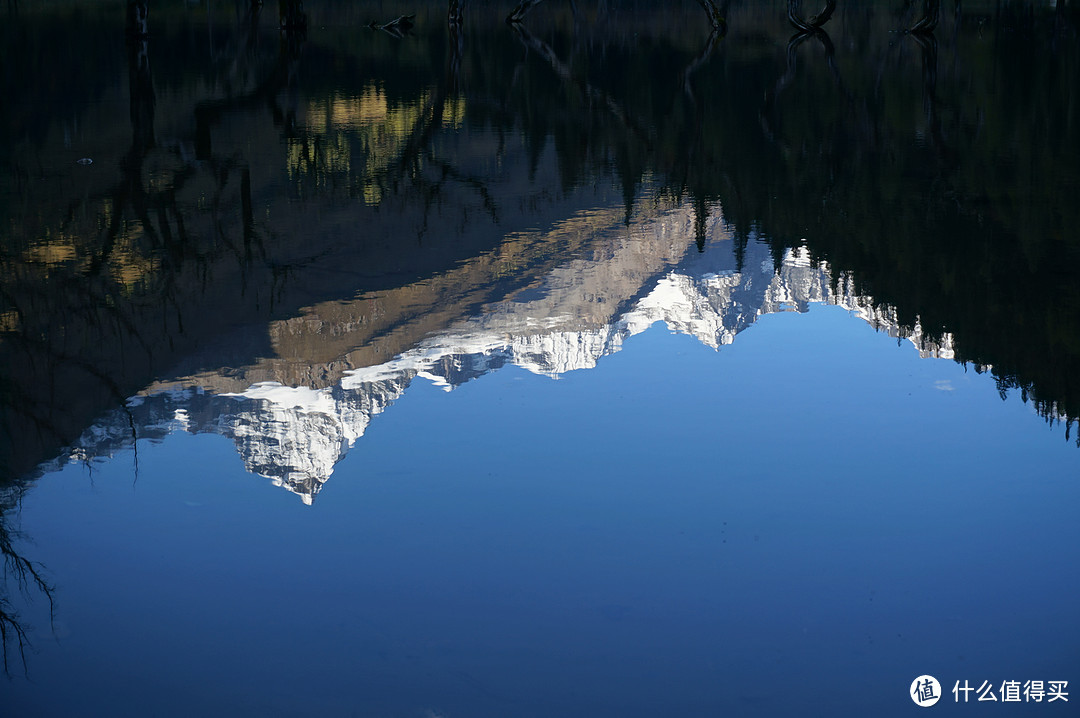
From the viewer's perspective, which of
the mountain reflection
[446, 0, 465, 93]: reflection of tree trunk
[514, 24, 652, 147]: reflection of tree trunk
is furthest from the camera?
[446, 0, 465, 93]: reflection of tree trunk

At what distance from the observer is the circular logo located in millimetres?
7879

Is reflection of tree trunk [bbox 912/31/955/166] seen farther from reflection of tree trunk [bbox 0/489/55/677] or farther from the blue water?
reflection of tree trunk [bbox 0/489/55/677]

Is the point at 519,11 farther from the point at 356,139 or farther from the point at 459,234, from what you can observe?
the point at 459,234

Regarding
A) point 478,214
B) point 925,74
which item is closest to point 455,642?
point 478,214

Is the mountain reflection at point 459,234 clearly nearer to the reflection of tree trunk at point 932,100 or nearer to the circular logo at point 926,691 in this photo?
the reflection of tree trunk at point 932,100

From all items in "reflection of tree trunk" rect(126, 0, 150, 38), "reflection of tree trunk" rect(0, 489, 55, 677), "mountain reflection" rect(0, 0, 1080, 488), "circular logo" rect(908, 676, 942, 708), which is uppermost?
"reflection of tree trunk" rect(126, 0, 150, 38)

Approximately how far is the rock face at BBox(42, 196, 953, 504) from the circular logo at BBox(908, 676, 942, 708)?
18.1ft

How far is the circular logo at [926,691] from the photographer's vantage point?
25.8 ft

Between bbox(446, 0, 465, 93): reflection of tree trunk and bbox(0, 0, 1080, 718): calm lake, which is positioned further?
bbox(446, 0, 465, 93): reflection of tree trunk

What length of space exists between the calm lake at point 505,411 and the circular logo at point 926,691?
2 cm

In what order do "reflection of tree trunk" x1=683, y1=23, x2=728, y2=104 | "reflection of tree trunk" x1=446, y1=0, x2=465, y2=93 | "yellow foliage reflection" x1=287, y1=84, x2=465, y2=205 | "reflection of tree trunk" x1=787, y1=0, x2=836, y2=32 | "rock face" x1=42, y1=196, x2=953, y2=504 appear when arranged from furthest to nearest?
1. "reflection of tree trunk" x1=787, y1=0, x2=836, y2=32
2. "reflection of tree trunk" x1=446, y1=0, x2=465, y2=93
3. "reflection of tree trunk" x1=683, y1=23, x2=728, y2=104
4. "yellow foliage reflection" x1=287, y1=84, x2=465, y2=205
5. "rock face" x1=42, y1=196, x2=953, y2=504

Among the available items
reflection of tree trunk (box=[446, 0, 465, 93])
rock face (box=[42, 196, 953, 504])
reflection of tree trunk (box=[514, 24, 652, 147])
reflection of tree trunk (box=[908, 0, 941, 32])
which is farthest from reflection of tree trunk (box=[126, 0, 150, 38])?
reflection of tree trunk (box=[908, 0, 941, 32])

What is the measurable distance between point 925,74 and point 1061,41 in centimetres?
1919

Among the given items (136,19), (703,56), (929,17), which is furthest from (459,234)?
(929,17)
